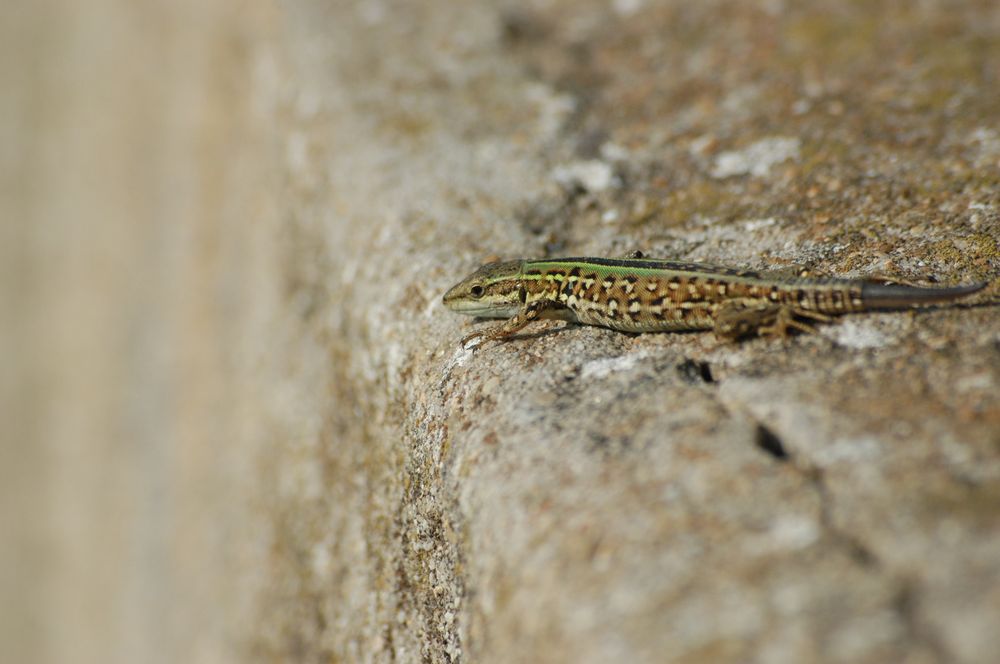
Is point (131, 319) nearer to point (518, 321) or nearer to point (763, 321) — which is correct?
point (518, 321)

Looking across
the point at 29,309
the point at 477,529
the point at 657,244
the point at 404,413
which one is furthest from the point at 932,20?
the point at 29,309

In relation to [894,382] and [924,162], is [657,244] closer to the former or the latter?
[924,162]

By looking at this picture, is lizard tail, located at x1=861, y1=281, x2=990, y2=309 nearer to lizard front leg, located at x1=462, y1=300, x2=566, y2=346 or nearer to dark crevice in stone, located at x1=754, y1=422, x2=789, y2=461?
dark crevice in stone, located at x1=754, y1=422, x2=789, y2=461

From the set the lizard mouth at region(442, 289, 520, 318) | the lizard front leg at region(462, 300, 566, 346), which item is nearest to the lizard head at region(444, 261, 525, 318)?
the lizard mouth at region(442, 289, 520, 318)

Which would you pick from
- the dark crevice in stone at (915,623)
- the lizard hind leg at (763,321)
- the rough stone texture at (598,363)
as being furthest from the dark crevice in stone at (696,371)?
the dark crevice in stone at (915,623)

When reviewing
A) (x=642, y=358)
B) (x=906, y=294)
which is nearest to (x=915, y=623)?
(x=906, y=294)

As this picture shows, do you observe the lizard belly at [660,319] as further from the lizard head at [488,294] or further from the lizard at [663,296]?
the lizard head at [488,294]
